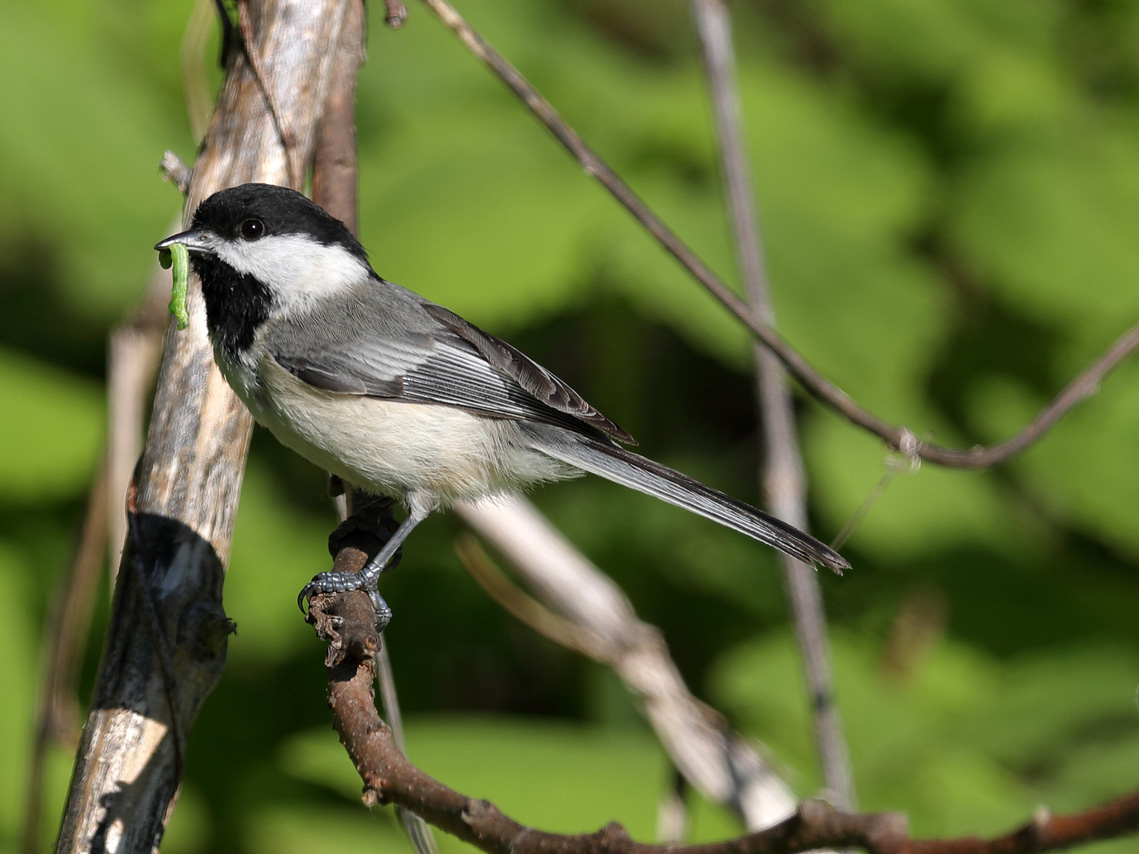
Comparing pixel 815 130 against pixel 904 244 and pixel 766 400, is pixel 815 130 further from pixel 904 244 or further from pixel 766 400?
pixel 766 400

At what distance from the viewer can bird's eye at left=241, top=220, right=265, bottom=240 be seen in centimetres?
186

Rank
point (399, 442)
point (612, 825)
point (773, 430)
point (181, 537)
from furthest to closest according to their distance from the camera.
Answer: point (773, 430) → point (399, 442) → point (181, 537) → point (612, 825)

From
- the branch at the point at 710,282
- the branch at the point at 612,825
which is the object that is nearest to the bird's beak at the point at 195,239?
the branch at the point at 710,282

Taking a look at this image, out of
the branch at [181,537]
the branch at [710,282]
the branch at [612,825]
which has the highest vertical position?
the branch at [710,282]

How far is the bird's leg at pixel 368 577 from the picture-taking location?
173 centimetres

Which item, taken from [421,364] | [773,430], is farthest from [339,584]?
[773,430]

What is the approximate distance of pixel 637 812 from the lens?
2.20m

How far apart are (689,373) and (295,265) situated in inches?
77.5

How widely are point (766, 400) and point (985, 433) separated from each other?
1.10 m

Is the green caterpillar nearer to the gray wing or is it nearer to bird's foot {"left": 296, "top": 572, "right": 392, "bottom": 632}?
the gray wing

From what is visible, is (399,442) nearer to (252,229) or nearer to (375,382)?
(375,382)

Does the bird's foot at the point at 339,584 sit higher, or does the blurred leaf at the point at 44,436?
the blurred leaf at the point at 44,436

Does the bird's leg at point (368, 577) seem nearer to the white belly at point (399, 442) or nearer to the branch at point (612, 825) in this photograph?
the white belly at point (399, 442)

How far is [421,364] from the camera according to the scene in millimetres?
2072
